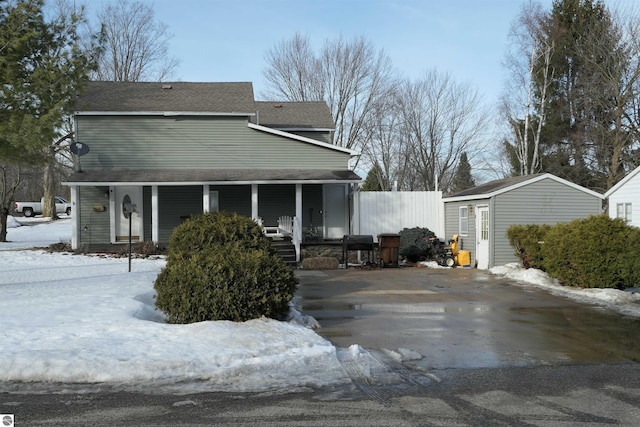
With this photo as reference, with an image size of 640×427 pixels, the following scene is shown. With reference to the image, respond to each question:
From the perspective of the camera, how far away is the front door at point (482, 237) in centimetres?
2016

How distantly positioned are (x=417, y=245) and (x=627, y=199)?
7.96m

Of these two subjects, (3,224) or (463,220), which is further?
(3,224)

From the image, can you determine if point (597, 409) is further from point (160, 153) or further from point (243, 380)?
point (160, 153)

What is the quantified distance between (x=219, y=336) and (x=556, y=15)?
33417 millimetres

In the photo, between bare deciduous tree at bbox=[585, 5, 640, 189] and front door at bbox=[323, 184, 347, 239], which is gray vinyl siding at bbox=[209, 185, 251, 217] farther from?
bare deciduous tree at bbox=[585, 5, 640, 189]

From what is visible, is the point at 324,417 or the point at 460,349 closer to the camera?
the point at 324,417

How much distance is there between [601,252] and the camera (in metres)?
14.4

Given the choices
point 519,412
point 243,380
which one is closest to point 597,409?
point 519,412

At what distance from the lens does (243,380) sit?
6570 millimetres

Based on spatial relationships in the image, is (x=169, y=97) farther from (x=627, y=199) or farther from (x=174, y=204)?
(x=627, y=199)

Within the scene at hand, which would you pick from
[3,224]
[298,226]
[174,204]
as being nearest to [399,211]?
[298,226]

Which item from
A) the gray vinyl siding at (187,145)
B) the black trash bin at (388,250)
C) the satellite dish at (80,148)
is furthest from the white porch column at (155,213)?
the black trash bin at (388,250)

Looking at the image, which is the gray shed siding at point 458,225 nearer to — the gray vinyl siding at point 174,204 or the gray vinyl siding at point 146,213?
the gray vinyl siding at point 174,204

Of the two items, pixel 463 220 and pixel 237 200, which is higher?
pixel 237 200
